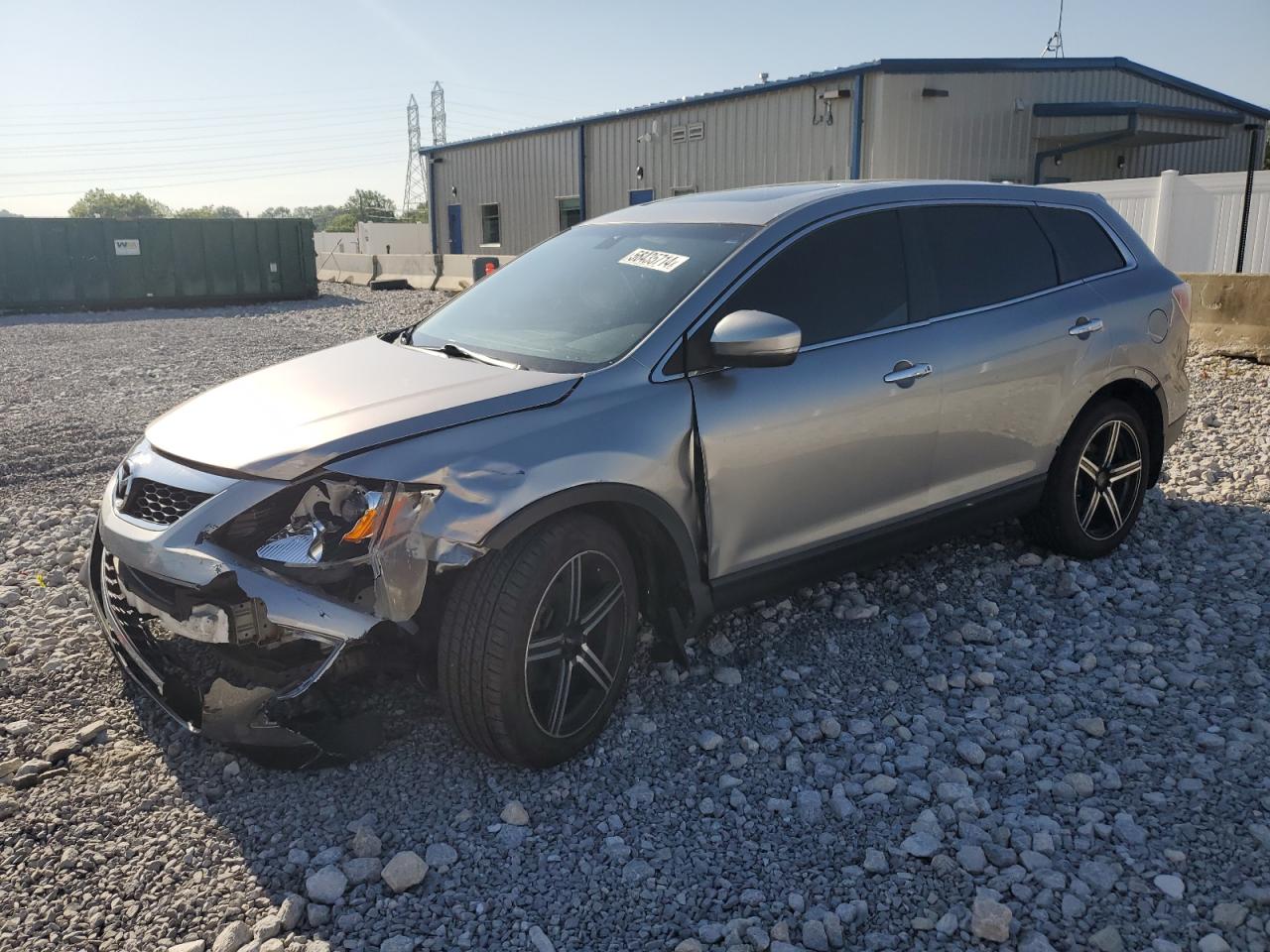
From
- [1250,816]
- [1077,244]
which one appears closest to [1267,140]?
[1077,244]

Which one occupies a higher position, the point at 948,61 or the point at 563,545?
the point at 948,61

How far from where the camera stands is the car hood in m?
3.01

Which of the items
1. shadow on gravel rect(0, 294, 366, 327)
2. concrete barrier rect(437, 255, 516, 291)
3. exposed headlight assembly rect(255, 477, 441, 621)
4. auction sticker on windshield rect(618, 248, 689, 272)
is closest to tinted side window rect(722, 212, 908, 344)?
auction sticker on windshield rect(618, 248, 689, 272)

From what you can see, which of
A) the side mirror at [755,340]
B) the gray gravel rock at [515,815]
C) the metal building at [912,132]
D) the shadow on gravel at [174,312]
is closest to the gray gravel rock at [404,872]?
the gray gravel rock at [515,815]

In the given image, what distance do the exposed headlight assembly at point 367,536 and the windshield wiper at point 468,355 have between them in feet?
2.47

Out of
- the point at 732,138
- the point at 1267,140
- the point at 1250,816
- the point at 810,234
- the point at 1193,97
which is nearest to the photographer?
the point at 1250,816

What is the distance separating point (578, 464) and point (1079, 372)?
9.03 ft

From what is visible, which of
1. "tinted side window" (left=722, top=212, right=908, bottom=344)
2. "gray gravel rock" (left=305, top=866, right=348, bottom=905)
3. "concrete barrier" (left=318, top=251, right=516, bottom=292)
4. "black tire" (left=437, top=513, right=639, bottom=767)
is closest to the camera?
"gray gravel rock" (left=305, top=866, right=348, bottom=905)

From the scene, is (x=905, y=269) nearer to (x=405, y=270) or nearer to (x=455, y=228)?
(x=405, y=270)

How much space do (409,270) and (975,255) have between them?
85.8 ft

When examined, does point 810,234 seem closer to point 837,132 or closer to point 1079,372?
point 1079,372

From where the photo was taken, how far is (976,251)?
448 cm

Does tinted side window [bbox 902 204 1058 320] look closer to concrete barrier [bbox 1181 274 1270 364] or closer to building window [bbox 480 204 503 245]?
concrete barrier [bbox 1181 274 1270 364]

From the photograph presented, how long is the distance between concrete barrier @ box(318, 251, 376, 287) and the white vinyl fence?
73.0 ft
